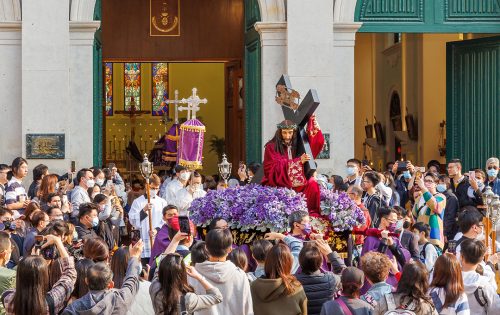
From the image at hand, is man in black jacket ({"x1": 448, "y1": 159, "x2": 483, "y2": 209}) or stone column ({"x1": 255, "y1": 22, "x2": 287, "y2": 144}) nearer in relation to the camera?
man in black jacket ({"x1": 448, "y1": 159, "x2": 483, "y2": 209})

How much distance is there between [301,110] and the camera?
13047 millimetres

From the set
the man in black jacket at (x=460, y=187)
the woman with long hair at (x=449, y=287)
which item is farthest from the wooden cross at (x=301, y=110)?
the man in black jacket at (x=460, y=187)

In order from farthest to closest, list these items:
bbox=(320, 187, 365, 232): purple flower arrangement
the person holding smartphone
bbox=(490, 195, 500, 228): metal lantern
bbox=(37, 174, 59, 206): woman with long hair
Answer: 1. the person holding smartphone
2. bbox=(37, 174, 59, 206): woman with long hair
3. bbox=(320, 187, 365, 232): purple flower arrangement
4. bbox=(490, 195, 500, 228): metal lantern

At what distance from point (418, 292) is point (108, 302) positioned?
6.99 ft

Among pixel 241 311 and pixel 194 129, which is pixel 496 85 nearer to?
pixel 194 129

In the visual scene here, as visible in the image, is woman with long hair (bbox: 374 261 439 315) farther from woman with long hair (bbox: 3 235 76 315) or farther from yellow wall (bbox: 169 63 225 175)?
yellow wall (bbox: 169 63 225 175)

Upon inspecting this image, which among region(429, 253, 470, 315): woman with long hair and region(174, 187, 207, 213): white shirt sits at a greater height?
region(174, 187, 207, 213): white shirt

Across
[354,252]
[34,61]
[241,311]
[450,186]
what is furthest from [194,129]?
[241,311]

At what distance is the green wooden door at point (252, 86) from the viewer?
20.8 metres

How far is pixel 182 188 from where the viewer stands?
1653cm

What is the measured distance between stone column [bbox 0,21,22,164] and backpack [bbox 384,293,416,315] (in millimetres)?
12971

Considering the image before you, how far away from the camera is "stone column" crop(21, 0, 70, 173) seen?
19.5m

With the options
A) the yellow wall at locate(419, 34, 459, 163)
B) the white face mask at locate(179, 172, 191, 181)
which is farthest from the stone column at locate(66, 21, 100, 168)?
the yellow wall at locate(419, 34, 459, 163)

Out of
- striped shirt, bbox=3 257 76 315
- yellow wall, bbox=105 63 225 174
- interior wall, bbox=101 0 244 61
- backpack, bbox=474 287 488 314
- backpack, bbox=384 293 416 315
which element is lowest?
backpack, bbox=474 287 488 314
